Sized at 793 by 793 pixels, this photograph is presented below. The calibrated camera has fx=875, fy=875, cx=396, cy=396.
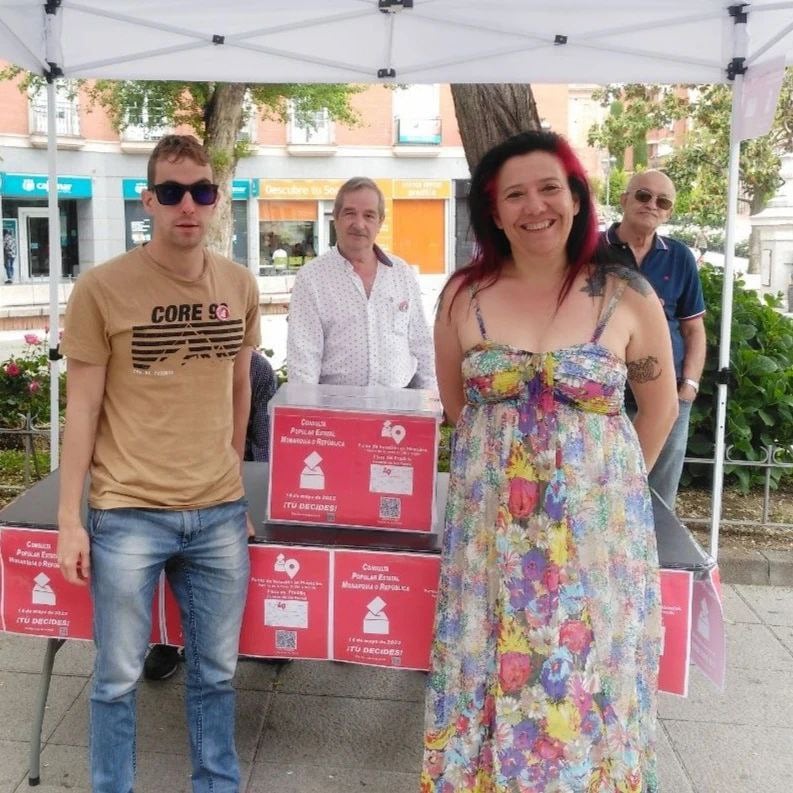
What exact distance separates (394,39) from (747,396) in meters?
2.98

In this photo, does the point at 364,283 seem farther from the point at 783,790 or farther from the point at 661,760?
the point at 783,790

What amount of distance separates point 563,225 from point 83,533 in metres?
1.34

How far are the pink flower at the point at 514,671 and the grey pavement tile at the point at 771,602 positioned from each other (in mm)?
2545

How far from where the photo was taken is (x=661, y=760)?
2873 millimetres

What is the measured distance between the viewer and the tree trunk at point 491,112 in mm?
4836

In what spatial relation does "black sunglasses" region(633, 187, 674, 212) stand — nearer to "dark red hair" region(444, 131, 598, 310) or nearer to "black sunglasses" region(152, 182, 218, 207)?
"dark red hair" region(444, 131, 598, 310)

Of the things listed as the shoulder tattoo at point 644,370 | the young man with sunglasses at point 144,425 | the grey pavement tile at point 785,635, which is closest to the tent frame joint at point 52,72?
the young man with sunglasses at point 144,425

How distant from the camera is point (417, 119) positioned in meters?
26.7

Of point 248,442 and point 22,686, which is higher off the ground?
point 248,442

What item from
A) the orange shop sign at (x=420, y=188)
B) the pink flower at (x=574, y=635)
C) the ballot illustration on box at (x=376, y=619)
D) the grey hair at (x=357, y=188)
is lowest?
the ballot illustration on box at (x=376, y=619)

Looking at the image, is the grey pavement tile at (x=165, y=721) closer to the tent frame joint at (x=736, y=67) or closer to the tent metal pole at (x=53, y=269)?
the tent metal pole at (x=53, y=269)

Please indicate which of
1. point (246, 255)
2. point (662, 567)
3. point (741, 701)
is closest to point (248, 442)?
point (662, 567)

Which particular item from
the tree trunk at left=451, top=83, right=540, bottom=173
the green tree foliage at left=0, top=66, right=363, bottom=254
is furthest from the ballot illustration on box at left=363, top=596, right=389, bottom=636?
the green tree foliage at left=0, top=66, right=363, bottom=254

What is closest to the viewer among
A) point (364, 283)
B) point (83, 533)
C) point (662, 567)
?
point (83, 533)
